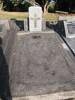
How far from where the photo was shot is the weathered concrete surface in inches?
427

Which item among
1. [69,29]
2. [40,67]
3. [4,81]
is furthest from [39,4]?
[4,81]

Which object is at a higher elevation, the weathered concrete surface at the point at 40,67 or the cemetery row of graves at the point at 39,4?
the weathered concrete surface at the point at 40,67

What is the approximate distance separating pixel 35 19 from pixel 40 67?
643 centimetres

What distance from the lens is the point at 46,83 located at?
11.1 meters

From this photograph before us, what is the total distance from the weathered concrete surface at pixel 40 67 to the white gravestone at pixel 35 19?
79.1 inches

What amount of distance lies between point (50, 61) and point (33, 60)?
718mm

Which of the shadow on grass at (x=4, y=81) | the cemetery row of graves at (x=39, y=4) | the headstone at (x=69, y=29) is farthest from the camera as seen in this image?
the cemetery row of graves at (x=39, y=4)

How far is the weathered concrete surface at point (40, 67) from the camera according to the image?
10.8 metres

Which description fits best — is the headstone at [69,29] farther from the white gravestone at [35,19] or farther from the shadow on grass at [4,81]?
the shadow on grass at [4,81]

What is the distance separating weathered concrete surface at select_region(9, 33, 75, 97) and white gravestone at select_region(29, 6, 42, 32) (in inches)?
79.1

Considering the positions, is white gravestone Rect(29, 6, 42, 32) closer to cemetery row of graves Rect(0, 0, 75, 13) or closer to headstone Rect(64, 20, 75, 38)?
headstone Rect(64, 20, 75, 38)

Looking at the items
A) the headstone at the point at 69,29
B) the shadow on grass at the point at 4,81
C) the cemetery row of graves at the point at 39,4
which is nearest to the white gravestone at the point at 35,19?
the headstone at the point at 69,29

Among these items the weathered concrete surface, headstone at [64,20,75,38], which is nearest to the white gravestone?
headstone at [64,20,75,38]

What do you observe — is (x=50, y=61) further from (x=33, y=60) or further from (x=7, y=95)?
(x=7, y=95)
